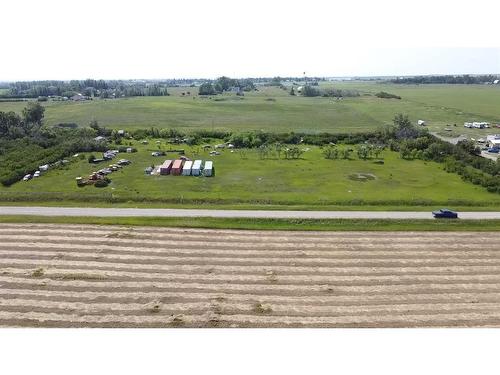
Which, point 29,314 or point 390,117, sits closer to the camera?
point 29,314

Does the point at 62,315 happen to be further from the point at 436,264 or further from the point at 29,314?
the point at 436,264

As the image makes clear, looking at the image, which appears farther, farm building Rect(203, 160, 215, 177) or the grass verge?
farm building Rect(203, 160, 215, 177)

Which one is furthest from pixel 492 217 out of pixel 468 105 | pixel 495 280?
pixel 468 105

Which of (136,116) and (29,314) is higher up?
(136,116)

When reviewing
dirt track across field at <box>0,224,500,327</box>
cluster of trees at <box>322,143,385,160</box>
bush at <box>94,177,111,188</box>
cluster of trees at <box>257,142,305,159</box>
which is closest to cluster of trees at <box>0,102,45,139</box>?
bush at <box>94,177,111,188</box>

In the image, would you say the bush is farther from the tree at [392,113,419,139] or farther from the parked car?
the tree at [392,113,419,139]

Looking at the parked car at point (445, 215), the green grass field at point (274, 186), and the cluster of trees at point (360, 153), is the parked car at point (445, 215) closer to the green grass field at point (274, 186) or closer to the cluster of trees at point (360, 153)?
the green grass field at point (274, 186)

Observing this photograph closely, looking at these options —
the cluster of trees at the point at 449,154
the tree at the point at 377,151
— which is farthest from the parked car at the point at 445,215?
the tree at the point at 377,151
